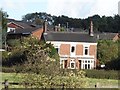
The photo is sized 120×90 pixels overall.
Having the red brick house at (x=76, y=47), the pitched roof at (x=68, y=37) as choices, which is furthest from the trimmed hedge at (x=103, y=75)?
the pitched roof at (x=68, y=37)

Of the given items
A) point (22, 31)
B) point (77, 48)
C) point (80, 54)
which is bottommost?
point (80, 54)

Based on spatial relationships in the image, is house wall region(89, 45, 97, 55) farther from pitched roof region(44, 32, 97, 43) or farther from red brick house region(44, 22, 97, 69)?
pitched roof region(44, 32, 97, 43)

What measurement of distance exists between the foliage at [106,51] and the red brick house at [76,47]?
848mm

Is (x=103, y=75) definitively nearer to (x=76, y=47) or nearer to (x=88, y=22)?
(x=76, y=47)

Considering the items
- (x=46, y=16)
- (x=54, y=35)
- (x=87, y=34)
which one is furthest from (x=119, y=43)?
(x=46, y=16)

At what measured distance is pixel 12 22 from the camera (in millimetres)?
85938

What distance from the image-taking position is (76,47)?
6112 cm

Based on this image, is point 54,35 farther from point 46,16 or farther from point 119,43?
point 46,16

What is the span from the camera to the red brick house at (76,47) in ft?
197

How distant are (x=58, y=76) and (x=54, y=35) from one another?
4011cm

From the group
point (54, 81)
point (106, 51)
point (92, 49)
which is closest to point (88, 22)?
point (92, 49)

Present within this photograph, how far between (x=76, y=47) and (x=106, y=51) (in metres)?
4.44

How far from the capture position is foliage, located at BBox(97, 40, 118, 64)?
2297 inches

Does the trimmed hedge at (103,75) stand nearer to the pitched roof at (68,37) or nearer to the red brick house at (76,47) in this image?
the red brick house at (76,47)
